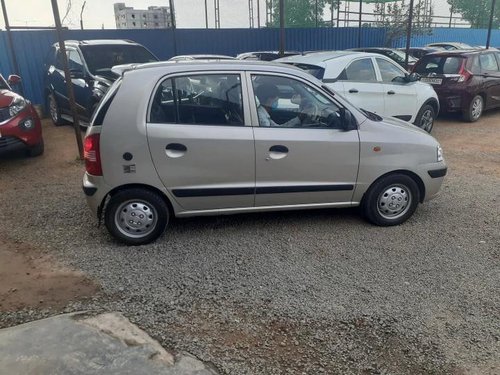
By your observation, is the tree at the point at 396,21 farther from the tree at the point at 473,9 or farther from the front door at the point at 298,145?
the front door at the point at 298,145

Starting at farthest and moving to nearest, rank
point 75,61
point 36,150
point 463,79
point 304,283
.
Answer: point 463,79
point 75,61
point 36,150
point 304,283

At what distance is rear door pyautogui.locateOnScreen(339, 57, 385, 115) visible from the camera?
7.71 m

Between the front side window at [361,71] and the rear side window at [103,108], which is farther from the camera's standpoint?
the front side window at [361,71]

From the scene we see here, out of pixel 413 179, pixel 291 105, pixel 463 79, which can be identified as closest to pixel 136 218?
pixel 291 105

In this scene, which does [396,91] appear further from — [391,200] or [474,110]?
[391,200]

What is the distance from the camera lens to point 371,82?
7.95 meters

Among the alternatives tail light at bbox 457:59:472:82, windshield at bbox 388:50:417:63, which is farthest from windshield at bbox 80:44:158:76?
windshield at bbox 388:50:417:63

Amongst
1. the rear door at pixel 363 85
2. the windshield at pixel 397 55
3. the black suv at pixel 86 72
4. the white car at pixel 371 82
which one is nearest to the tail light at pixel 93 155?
the black suv at pixel 86 72

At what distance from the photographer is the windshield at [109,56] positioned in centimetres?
892

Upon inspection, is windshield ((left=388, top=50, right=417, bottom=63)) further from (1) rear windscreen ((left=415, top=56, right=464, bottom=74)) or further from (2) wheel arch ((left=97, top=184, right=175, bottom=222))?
(2) wheel arch ((left=97, top=184, right=175, bottom=222))

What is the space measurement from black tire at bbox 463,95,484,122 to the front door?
7.04 m

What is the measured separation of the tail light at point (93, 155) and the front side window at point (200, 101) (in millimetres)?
525

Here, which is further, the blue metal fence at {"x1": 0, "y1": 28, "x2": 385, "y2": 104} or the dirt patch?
the blue metal fence at {"x1": 0, "y1": 28, "x2": 385, "y2": 104}

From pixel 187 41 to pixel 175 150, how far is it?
10920 mm
